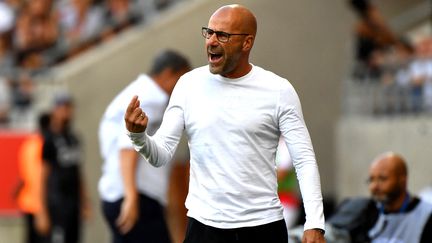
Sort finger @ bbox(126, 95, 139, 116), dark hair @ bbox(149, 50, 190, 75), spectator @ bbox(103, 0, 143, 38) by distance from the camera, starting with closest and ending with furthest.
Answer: finger @ bbox(126, 95, 139, 116), dark hair @ bbox(149, 50, 190, 75), spectator @ bbox(103, 0, 143, 38)

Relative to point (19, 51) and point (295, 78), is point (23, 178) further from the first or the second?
point (295, 78)

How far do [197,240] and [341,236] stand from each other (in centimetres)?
224

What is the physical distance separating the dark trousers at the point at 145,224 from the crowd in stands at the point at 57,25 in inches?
336

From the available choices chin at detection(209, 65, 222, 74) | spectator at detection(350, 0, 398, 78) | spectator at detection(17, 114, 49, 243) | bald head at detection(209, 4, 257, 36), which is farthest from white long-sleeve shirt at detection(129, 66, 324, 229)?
spectator at detection(350, 0, 398, 78)

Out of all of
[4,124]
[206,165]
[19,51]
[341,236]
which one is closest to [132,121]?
[206,165]

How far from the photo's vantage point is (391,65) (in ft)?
52.1

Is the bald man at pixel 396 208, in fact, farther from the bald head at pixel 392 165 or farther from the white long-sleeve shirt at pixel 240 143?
the white long-sleeve shirt at pixel 240 143

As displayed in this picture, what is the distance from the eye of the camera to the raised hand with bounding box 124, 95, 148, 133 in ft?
19.7

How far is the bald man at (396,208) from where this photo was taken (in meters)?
8.35

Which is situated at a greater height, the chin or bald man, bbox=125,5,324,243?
the chin

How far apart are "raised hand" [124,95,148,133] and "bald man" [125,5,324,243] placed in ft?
1.03

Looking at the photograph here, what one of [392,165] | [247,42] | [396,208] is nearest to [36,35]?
[392,165]

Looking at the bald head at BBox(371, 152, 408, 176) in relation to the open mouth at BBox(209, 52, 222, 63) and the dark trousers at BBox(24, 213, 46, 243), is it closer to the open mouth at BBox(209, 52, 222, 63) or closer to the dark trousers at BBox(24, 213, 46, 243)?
the open mouth at BBox(209, 52, 222, 63)

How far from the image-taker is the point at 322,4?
18.3 metres
